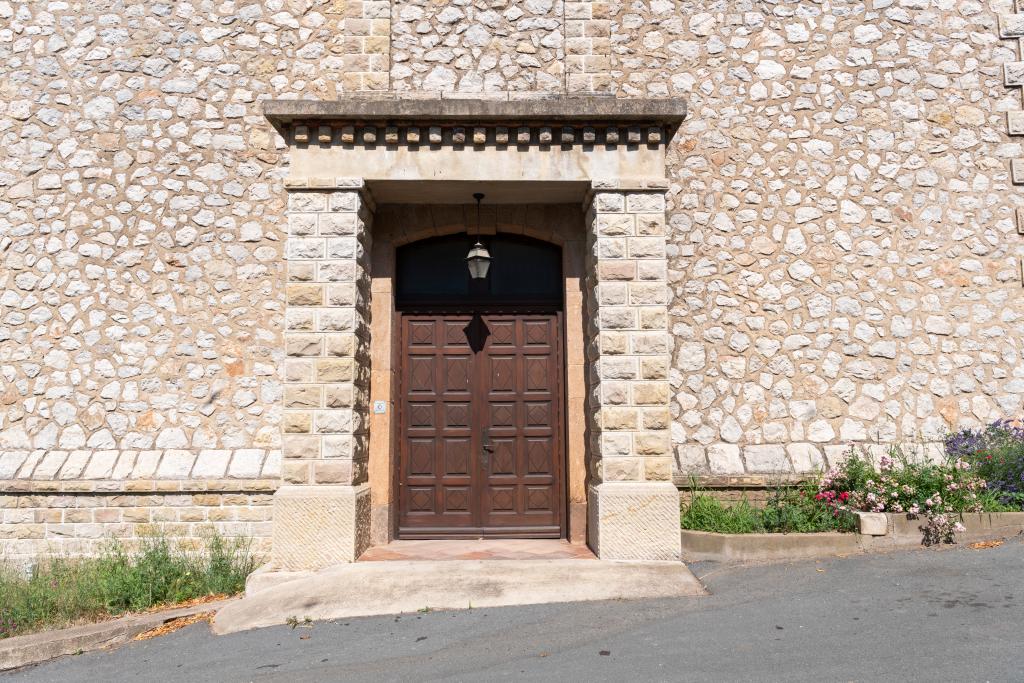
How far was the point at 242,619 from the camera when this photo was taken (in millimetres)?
5242

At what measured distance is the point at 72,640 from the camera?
17.1 ft

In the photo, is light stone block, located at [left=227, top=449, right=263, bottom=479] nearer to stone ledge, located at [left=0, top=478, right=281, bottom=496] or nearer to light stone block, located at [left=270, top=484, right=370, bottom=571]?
stone ledge, located at [left=0, top=478, right=281, bottom=496]

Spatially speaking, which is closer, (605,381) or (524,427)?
(605,381)

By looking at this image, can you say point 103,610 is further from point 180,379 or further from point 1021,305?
point 1021,305

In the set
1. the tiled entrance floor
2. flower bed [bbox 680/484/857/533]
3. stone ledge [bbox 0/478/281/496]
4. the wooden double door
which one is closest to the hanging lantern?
the wooden double door

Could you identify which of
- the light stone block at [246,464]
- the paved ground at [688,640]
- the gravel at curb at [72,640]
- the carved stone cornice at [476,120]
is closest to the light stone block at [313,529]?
the paved ground at [688,640]

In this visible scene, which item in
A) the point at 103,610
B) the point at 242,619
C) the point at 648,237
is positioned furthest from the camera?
the point at 648,237

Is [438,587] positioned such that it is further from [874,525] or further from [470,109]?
[470,109]

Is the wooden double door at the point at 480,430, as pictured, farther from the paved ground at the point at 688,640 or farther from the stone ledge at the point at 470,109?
the stone ledge at the point at 470,109

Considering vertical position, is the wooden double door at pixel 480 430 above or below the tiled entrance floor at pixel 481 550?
above

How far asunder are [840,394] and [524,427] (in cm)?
337

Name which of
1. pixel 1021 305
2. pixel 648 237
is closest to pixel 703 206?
pixel 648 237

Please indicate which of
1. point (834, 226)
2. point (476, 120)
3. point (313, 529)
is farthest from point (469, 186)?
point (834, 226)

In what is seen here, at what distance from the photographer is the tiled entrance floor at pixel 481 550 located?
6.29 metres
